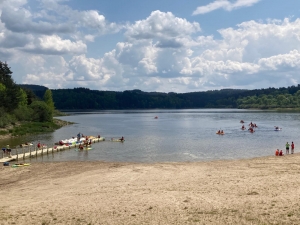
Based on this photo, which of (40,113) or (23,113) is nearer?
(23,113)

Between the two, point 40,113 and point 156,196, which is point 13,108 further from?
point 156,196

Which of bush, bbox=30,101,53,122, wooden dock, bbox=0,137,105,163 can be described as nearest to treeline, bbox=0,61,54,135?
bush, bbox=30,101,53,122

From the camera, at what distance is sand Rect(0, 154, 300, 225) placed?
55.2 ft

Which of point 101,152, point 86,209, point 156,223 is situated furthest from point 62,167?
point 156,223

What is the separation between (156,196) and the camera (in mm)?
20734

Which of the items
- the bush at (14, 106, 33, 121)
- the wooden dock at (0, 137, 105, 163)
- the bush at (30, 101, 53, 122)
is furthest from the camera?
the bush at (30, 101, 53, 122)

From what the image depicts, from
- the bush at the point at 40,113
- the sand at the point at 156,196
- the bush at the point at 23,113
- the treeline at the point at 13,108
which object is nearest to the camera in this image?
the sand at the point at 156,196

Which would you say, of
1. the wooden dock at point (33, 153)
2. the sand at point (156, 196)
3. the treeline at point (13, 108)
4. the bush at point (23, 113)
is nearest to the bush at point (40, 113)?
the treeline at point (13, 108)

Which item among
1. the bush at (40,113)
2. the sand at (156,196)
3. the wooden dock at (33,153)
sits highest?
the bush at (40,113)

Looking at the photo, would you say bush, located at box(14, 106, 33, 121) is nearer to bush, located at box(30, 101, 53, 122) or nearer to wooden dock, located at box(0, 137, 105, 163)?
bush, located at box(30, 101, 53, 122)

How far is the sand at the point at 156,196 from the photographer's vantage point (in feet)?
55.2

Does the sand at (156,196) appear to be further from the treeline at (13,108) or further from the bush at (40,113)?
the bush at (40,113)

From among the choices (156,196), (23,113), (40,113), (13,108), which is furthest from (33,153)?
(40,113)

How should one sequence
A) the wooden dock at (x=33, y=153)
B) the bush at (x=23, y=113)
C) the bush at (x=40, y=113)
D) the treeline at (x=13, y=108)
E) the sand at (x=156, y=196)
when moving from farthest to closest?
1. the bush at (x=40, y=113)
2. the bush at (x=23, y=113)
3. the treeline at (x=13, y=108)
4. the wooden dock at (x=33, y=153)
5. the sand at (x=156, y=196)
